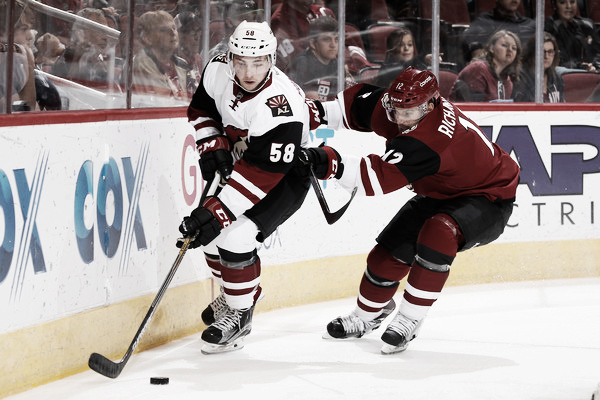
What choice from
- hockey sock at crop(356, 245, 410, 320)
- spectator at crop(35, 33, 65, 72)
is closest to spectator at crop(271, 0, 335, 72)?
hockey sock at crop(356, 245, 410, 320)

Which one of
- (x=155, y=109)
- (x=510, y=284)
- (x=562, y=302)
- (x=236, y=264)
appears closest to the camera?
(x=236, y=264)

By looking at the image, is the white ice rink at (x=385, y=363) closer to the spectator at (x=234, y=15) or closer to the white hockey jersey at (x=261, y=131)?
the white hockey jersey at (x=261, y=131)

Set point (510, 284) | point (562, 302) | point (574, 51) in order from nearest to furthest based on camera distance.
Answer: point (562, 302) → point (510, 284) → point (574, 51)

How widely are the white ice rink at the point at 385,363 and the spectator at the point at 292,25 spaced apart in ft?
4.26

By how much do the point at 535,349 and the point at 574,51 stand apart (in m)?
2.35

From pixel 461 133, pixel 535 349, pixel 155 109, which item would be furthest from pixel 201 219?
pixel 535 349

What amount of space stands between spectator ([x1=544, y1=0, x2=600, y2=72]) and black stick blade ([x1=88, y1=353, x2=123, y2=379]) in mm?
3223

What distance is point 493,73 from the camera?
5.30m

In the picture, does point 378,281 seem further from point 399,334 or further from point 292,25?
point 292,25

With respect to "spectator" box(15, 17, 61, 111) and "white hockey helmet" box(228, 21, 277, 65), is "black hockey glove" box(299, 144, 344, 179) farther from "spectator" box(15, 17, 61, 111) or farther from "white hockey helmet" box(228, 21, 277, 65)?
"spectator" box(15, 17, 61, 111)

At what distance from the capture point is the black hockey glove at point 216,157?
3504 mm

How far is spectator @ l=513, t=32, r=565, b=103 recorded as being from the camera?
5.22 m

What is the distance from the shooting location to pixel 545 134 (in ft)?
16.6

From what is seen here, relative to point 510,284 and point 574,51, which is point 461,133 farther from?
point 574,51
